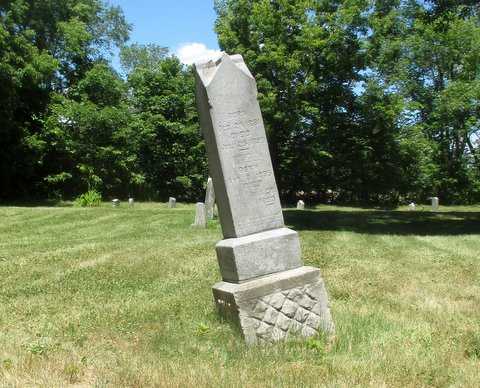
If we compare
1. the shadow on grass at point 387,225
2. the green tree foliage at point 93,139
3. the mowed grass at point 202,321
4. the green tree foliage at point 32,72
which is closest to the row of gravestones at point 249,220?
the mowed grass at point 202,321

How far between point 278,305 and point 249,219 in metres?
0.91

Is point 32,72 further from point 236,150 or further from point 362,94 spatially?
point 236,150

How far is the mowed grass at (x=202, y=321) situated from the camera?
4406mm

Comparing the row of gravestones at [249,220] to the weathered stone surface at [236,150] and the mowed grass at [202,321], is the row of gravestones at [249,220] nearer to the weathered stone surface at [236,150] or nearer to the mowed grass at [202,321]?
the weathered stone surface at [236,150]

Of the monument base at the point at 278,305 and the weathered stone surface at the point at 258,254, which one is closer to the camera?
the monument base at the point at 278,305

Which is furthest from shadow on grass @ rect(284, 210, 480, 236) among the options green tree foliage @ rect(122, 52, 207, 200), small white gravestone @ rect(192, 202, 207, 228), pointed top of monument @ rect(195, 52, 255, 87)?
green tree foliage @ rect(122, 52, 207, 200)

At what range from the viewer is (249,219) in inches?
222

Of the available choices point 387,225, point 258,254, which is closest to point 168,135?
point 387,225

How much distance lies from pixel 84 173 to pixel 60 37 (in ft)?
33.9

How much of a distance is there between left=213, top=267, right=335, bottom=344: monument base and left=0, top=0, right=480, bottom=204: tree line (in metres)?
23.6

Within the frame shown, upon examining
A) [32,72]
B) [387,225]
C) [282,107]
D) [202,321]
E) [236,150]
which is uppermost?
[32,72]

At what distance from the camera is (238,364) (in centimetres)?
466

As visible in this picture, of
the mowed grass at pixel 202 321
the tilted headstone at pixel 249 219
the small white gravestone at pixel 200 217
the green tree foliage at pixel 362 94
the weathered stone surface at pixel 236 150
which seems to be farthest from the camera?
the green tree foliage at pixel 362 94

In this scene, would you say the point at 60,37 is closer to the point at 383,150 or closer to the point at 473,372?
the point at 383,150
